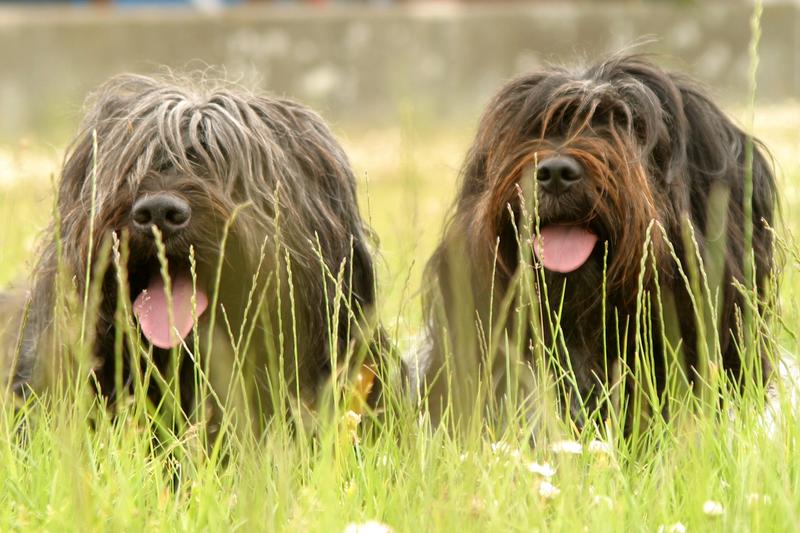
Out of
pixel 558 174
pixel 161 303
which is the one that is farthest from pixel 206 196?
pixel 558 174

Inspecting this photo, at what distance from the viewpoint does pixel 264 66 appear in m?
14.4

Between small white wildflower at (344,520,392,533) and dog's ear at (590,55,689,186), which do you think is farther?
dog's ear at (590,55,689,186)

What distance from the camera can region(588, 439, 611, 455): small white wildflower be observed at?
303 centimetres

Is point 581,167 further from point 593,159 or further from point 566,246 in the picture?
point 566,246

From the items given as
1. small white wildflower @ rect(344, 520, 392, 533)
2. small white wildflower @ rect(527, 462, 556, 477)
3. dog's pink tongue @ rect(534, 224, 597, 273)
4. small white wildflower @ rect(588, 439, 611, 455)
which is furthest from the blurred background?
small white wildflower @ rect(344, 520, 392, 533)

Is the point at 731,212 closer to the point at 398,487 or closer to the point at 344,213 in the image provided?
the point at 344,213

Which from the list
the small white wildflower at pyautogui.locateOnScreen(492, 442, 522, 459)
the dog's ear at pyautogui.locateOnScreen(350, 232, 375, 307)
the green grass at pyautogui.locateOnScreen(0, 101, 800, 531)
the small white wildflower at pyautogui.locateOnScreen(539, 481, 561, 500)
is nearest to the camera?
the green grass at pyautogui.locateOnScreen(0, 101, 800, 531)

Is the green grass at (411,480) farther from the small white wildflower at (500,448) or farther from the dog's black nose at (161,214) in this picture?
the dog's black nose at (161,214)

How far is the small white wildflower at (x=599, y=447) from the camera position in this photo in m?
3.03

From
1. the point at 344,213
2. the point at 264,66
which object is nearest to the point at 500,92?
the point at 344,213

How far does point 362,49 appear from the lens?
14562 mm

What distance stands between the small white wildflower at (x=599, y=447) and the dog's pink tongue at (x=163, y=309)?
3.66 feet

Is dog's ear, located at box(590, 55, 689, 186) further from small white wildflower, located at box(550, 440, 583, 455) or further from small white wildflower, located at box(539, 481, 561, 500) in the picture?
small white wildflower, located at box(539, 481, 561, 500)

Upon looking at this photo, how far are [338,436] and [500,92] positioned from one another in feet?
4.56
